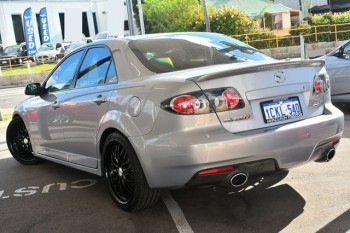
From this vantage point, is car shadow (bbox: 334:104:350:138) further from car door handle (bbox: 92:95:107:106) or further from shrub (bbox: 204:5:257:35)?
shrub (bbox: 204:5:257:35)

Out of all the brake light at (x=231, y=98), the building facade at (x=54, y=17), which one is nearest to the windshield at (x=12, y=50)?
the building facade at (x=54, y=17)

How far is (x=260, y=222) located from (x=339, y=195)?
3.12 feet

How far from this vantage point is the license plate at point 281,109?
12.4ft

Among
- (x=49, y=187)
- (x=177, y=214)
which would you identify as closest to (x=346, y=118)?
(x=177, y=214)

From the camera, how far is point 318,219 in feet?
12.6

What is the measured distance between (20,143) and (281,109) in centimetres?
419

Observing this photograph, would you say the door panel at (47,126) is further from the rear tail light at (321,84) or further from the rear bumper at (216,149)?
the rear tail light at (321,84)

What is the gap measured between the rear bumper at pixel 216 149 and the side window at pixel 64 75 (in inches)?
66.4

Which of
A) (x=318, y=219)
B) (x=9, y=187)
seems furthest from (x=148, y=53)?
(x=9, y=187)

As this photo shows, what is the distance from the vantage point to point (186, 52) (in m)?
4.50

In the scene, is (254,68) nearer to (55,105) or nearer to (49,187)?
(55,105)

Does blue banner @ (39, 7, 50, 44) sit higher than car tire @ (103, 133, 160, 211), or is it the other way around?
blue banner @ (39, 7, 50, 44)

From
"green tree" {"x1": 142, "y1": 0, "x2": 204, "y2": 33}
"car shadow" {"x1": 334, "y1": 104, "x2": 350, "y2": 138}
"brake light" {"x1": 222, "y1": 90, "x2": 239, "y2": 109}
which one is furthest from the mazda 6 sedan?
"green tree" {"x1": 142, "y1": 0, "x2": 204, "y2": 33}

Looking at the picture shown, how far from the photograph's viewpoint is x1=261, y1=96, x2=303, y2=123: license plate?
3787 millimetres
